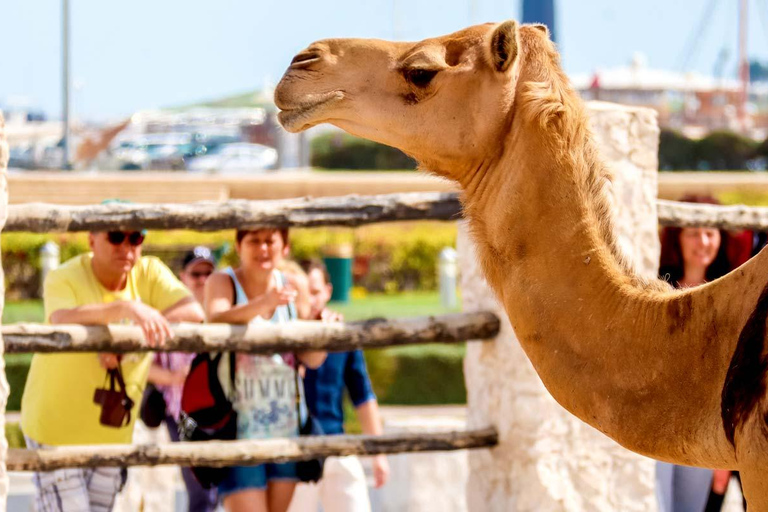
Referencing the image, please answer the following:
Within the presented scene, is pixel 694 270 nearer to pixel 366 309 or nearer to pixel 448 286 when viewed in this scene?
pixel 366 309

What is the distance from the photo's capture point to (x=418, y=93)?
363cm

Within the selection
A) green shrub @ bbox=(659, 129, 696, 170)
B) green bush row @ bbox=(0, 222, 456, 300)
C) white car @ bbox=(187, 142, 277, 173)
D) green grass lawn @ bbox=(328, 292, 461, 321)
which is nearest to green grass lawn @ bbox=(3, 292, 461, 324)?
green grass lawn @ bbox=(328, 292, 461, 321)

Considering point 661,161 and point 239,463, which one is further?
point 661,161

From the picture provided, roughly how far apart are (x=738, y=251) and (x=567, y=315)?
309cm

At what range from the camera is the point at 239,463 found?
512 centimetres

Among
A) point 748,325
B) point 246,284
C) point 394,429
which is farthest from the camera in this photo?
point 394,429

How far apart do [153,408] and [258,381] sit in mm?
1028

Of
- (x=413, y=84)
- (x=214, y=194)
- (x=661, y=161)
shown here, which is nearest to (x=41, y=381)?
(x=413, y=84)

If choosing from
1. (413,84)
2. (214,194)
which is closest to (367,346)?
(413,84)

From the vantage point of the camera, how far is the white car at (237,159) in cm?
3612

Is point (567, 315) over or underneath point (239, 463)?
over

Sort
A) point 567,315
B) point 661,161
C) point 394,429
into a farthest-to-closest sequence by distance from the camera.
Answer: point 661,161 → point 394,429 → point 567,315

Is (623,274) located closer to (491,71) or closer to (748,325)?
(748,325)

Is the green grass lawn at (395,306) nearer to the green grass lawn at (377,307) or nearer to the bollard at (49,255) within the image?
the green grass lawn at (377,307)
